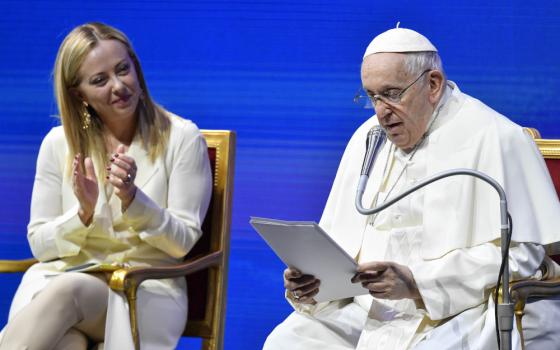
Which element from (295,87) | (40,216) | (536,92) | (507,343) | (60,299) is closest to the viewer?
(507,343)

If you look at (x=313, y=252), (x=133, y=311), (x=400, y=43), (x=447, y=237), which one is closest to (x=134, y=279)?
(x=133, y=311)

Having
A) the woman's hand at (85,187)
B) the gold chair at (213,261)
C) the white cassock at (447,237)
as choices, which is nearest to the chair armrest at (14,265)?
the gold chair at (213,261)

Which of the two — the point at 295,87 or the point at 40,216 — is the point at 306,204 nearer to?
the point at 295,87

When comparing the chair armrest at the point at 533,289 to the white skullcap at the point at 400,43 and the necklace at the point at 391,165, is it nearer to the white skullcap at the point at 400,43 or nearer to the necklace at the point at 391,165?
the necklace at the point at 391,165

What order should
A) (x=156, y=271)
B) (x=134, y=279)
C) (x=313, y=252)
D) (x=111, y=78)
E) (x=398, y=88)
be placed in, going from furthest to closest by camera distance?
(x=111, y=78), (x=156, y=271), (x=134, y=279), (x=398, y=88), (x=313, y=252)

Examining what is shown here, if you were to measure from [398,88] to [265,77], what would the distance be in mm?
1647

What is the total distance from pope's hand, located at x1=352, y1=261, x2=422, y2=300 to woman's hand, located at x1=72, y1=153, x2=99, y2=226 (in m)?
1.32

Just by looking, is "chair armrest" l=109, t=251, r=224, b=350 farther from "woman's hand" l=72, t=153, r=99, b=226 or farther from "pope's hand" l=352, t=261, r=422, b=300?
"pope's hand" l=352, t=261, r=422, b=300

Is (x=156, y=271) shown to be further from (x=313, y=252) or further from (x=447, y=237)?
(x=447, y=237)

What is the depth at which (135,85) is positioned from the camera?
442 cm

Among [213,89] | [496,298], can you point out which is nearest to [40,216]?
[213,89]

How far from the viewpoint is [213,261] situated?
4414 millimetres

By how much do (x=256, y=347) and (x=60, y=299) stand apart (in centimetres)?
169

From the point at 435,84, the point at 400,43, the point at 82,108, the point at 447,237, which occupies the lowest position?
→ the point at 447,237
